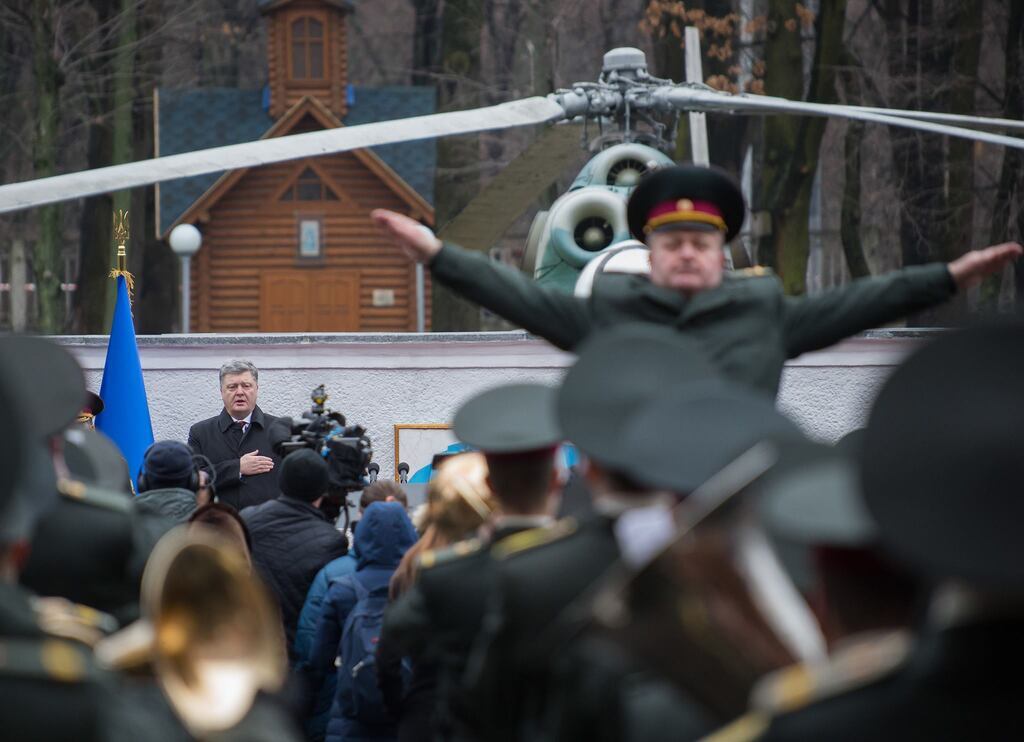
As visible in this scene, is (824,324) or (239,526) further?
(239,526)

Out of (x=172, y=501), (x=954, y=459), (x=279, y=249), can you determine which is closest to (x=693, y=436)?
(x=954, y=459)

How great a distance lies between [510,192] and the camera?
1775cm

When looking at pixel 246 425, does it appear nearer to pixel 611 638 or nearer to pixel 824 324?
pixel 824 324

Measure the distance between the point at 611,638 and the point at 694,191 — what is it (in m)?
2.41

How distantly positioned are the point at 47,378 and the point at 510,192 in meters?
14.9

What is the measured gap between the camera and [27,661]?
6.20 ft

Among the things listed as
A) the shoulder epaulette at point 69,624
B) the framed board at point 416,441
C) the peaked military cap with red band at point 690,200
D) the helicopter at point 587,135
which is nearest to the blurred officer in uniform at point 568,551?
the shoulder epaulette at point 69,624

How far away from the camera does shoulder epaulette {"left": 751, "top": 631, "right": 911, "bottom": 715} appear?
1.75 m

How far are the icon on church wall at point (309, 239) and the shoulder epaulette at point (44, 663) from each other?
27.7m

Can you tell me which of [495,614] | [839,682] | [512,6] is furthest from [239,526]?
[512,6]

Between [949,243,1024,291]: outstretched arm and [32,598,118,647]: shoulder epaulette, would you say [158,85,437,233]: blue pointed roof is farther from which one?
[32,598,118,647]: shoulder epaulette

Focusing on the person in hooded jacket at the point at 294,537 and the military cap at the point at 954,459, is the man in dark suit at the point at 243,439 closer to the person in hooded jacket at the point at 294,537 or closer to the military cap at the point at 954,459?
the person in hooded jacket at the point at 294,537

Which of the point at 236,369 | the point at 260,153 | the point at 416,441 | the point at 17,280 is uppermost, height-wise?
the point at 260,153

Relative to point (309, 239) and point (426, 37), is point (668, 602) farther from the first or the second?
point (426, 37)
